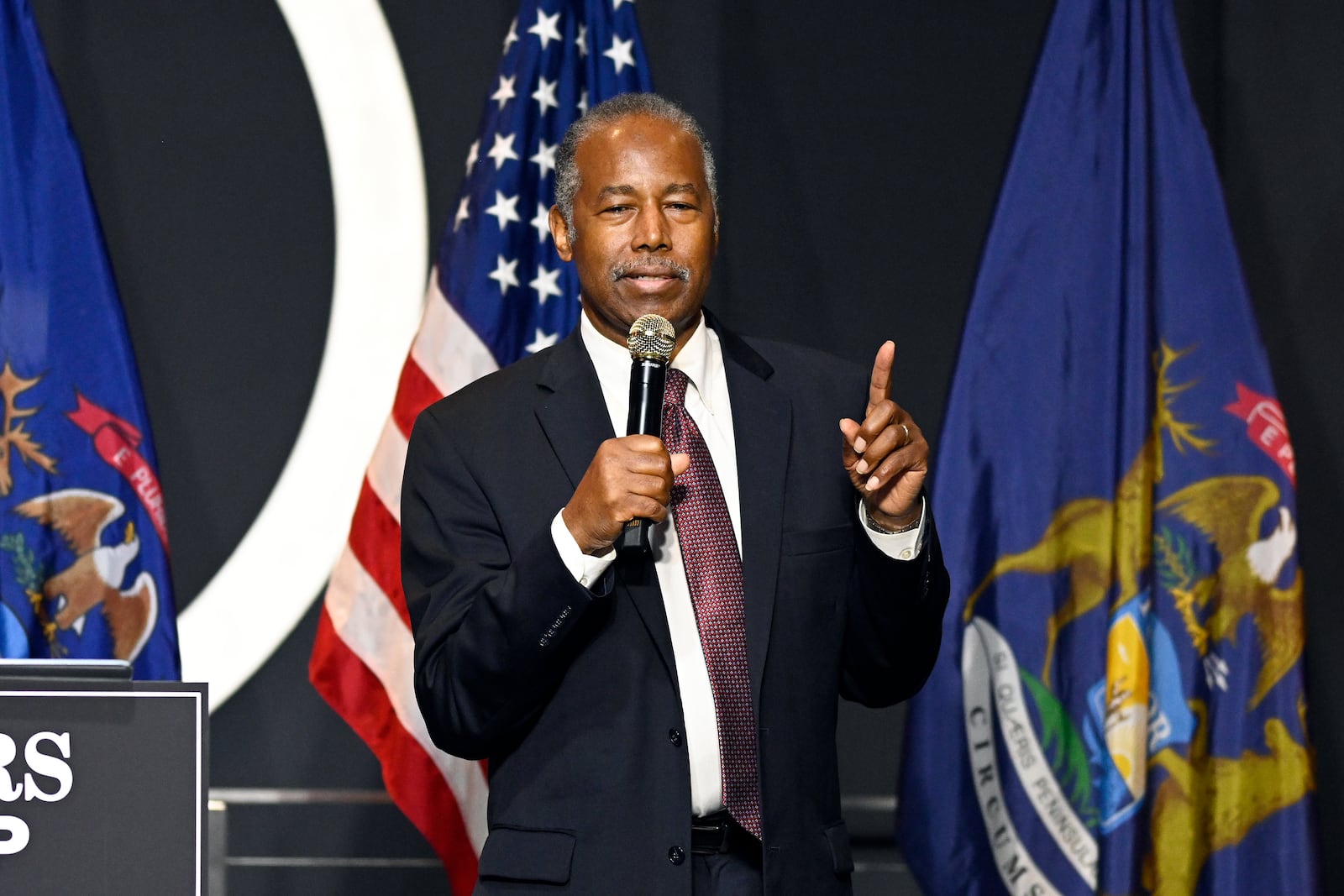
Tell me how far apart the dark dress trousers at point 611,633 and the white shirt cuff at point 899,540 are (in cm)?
1

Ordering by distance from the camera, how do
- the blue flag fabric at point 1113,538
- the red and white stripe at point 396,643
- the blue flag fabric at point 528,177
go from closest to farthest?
the blue flag fabric at point 1113,538 < the red and white stripe at point 396,643 < the blue flag fabric at point 528,177

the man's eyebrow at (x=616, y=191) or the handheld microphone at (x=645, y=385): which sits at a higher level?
the man's eyebrow at (x=616, y=191)

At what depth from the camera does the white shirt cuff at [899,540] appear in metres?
1.77

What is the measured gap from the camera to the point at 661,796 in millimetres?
1662

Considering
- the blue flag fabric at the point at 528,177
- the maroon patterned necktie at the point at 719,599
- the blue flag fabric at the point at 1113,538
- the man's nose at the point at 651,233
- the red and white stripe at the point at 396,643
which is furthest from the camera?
the blue flag fabric at the point at 528,177

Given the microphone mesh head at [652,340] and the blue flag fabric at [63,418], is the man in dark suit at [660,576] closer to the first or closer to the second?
the microphone mesh head at [652,340]

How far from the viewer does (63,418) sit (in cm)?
300

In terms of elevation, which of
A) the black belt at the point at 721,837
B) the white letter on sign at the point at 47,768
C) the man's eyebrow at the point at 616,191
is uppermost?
the man's eyebrow at the point at 616,191

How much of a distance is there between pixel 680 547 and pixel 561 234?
543 millimetres

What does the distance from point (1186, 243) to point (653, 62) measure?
1355 mm

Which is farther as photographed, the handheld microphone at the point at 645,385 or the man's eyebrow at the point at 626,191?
the man's eyebrow at the point at 626,191

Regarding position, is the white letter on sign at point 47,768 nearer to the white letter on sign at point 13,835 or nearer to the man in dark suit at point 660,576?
the white letter on sign at point 13,835

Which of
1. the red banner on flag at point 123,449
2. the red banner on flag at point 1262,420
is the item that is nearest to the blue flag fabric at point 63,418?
the red banner on flag at point 123,449

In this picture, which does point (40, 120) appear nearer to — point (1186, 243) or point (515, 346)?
point (515, 346)
